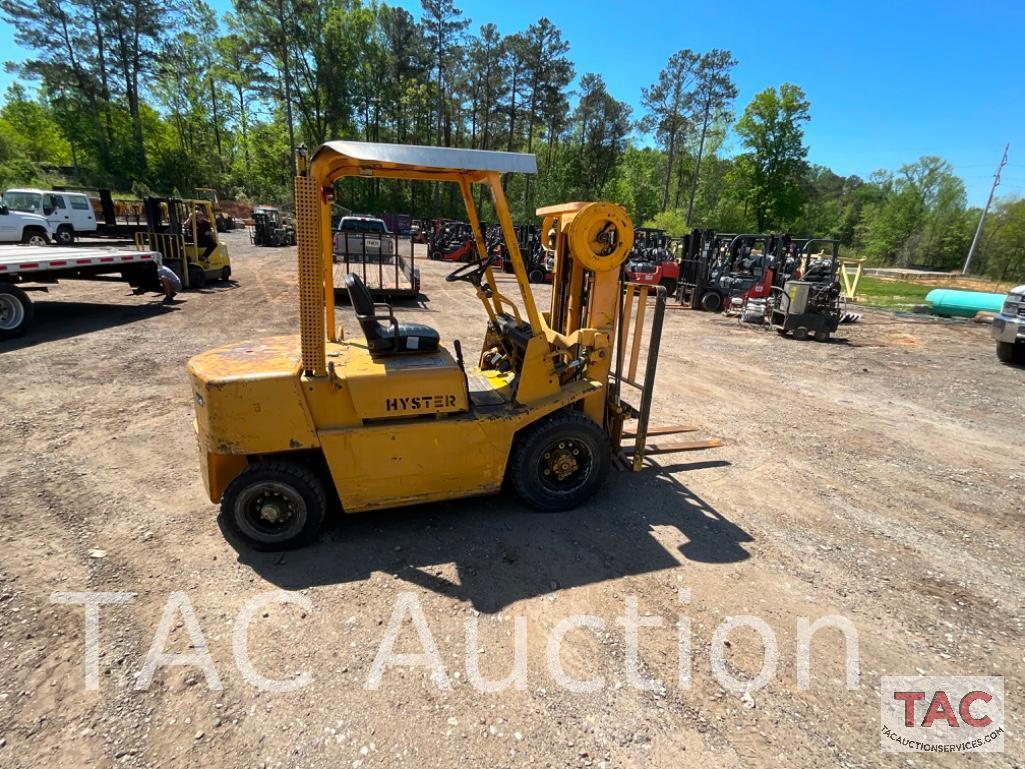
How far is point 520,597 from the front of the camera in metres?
3.18

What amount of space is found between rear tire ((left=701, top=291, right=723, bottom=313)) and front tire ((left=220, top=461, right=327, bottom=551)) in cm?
1477

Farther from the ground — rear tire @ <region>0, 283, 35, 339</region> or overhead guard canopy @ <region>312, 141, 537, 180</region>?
overhead guard canopy @ <region>312, 141, 537, 180</region>

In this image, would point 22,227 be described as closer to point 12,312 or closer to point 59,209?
point 59,209

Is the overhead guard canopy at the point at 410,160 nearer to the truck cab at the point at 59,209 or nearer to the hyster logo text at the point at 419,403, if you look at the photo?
the hyster logo text at the point at 419,403

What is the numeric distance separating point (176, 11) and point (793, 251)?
48.2m

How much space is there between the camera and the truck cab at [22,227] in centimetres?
1817

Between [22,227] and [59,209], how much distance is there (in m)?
2.50

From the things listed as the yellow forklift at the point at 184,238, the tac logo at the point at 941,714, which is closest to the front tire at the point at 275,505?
the tac logo at the point at 941,714

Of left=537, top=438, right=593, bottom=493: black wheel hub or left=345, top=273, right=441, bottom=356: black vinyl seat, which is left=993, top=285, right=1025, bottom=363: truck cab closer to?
left=537, top=438, right=593, bottom=493: black wheel hub

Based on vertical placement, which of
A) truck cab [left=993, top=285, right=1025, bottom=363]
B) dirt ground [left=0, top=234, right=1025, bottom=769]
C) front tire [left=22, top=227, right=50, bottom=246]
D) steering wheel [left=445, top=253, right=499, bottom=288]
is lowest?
dirt ground [left=0, top=234, right=1025, bottom=769]

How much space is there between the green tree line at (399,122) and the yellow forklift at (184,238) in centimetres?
2802

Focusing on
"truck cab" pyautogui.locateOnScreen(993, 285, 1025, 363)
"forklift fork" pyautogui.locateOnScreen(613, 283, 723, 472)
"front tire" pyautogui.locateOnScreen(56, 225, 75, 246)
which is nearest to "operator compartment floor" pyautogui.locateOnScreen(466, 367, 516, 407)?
"forklift fork" pyautogui.locateOnScreen(613, 283, 723, 472)

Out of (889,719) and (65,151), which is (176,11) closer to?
(65,151)

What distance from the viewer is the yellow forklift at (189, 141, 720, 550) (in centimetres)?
321
